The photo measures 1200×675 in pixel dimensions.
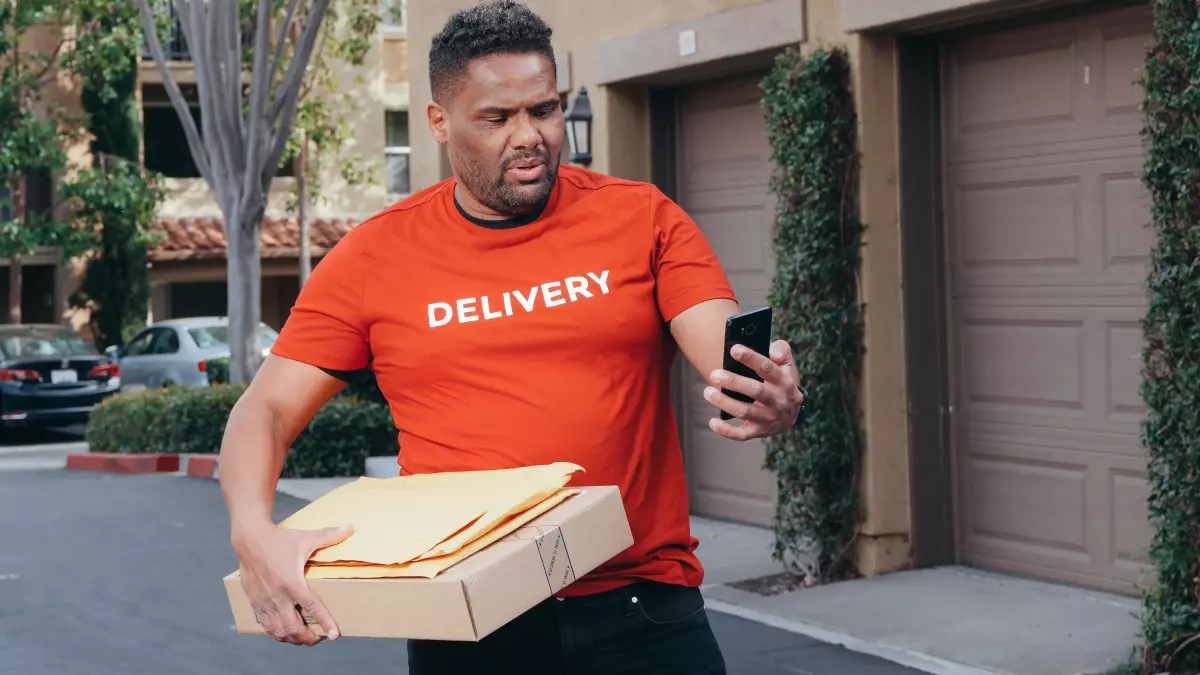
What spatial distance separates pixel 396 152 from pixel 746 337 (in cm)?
3035

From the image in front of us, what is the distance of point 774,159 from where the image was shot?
8711 mm

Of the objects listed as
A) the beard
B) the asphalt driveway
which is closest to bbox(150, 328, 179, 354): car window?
the asphalt driveway

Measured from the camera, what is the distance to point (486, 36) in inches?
117

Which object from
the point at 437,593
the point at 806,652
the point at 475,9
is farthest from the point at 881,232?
the point at 437,593

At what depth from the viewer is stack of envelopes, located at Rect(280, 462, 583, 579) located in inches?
102

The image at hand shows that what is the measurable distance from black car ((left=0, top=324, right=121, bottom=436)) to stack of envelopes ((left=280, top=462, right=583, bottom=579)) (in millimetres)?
18304

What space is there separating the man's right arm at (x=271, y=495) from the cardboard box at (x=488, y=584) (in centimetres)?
4

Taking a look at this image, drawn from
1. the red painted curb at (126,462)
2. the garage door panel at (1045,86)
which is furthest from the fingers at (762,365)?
the red painted curb at (126,462)

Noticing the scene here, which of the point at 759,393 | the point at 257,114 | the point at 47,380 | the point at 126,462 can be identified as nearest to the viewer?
the point at 759,393

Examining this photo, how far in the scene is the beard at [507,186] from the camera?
3002mm

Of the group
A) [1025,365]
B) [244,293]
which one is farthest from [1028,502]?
[244,293]

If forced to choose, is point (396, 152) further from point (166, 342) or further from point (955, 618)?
point (955, 618)

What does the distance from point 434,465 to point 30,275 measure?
31109mm

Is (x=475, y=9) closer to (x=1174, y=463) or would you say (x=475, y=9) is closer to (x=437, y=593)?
(x=437, y=593)
